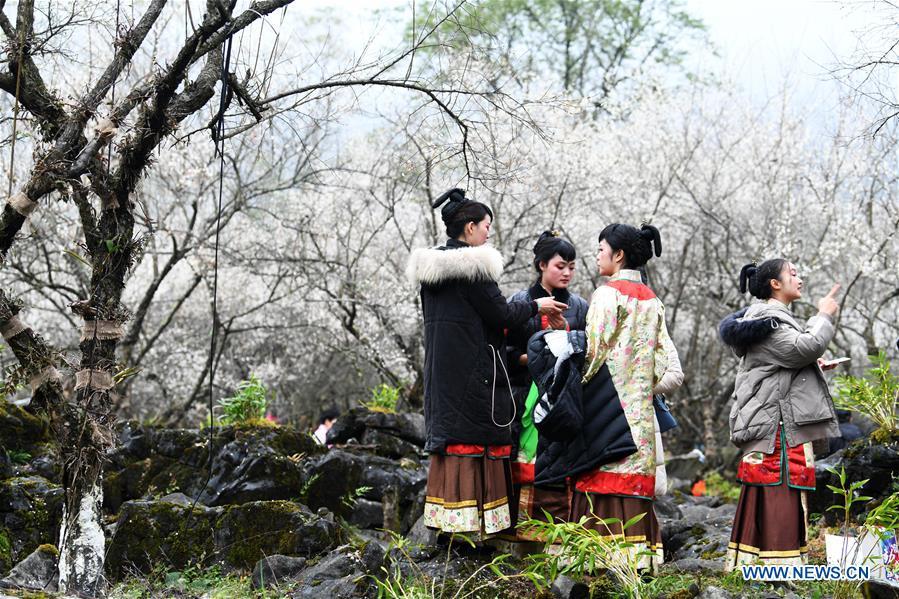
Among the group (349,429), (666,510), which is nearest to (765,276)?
(666,510)

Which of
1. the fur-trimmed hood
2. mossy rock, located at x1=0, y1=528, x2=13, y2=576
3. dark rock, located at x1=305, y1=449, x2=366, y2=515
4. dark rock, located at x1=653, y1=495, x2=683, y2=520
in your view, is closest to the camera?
the fur-trimmed hood

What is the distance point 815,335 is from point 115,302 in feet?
12.5

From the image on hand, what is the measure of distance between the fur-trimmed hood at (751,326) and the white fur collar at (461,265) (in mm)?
1468

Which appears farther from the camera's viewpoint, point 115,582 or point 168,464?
point 168,464

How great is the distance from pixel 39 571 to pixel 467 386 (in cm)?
268

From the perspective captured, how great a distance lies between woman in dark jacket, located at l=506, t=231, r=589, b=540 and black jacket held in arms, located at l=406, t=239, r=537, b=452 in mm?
212

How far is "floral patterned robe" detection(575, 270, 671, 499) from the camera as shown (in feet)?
15.1


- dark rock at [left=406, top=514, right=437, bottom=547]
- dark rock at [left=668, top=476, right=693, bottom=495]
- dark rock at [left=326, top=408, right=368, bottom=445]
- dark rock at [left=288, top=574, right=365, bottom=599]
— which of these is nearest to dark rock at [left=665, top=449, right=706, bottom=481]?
dark rock at [left=668, top=476, right=693, bottom=495]

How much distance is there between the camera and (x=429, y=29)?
17.0 feet

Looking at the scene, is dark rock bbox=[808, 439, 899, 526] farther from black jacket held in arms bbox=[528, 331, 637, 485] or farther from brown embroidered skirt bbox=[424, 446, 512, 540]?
brown embroidered skirt bbox=[424, 446, 512, 540]

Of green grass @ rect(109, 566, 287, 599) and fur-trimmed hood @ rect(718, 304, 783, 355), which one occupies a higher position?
fur-trimmed hood @ rect(718, 304, 783, 355)

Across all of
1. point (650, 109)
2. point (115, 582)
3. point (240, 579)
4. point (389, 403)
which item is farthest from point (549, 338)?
point (650, 109)

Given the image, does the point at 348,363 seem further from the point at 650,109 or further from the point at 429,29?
the point at 429,29

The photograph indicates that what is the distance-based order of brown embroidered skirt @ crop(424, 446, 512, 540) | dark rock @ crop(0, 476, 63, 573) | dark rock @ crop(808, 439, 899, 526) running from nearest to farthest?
brown embroidered skirt @ crop(424, 446, 512, 540), dark rock @ crop(0, 476, 63, 573), dark rock @ crop(808, 439, 899, 526)
